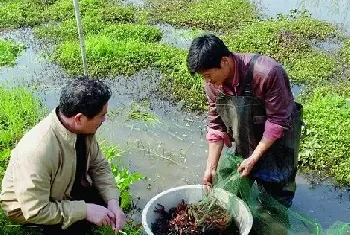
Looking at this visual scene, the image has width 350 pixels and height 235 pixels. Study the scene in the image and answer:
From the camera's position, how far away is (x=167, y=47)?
8211 millimetres

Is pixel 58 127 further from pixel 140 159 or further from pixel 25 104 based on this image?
A: pixel 25 104

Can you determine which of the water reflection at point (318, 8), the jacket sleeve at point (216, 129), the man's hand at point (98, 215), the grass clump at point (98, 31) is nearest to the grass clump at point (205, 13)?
the water reflection at point (318, 8)

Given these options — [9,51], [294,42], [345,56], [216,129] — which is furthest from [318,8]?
[216,129]

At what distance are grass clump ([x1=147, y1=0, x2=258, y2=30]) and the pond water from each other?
31.0 inches

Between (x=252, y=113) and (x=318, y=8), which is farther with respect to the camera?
(x=318, y=8)

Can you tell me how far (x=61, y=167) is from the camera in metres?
3.56

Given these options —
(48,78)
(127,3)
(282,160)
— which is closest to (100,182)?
(282,160)

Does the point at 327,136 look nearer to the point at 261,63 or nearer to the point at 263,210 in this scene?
the point at 263,210

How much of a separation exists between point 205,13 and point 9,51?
345cm

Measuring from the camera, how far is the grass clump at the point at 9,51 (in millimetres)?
8297

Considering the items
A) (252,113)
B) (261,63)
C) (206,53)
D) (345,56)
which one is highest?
(206,53)

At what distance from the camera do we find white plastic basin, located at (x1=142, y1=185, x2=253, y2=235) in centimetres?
399

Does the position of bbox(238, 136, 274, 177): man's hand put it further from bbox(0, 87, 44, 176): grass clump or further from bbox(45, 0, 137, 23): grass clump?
bbox(45, 0, 137, 23): grass clump

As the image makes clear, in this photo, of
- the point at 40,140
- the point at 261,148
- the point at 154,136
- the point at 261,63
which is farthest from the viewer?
the point at 154,136
